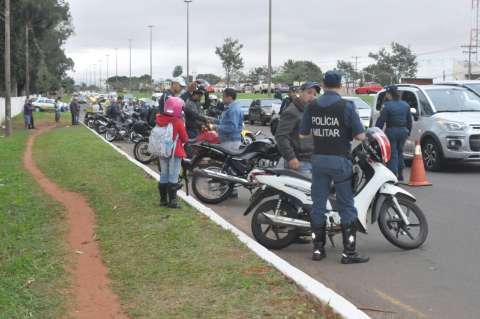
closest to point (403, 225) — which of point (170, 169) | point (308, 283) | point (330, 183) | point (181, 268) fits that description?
point (330, 183)

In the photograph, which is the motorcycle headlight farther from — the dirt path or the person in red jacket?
the dirt path

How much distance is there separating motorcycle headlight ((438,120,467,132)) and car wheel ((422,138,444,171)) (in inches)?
16.5

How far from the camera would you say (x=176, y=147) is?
8992 mm

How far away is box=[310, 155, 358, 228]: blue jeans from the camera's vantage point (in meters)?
6.40

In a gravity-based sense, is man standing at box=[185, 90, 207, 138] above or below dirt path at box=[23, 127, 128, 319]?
above

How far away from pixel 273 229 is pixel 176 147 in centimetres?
231

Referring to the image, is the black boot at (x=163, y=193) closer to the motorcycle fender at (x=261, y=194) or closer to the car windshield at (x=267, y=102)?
the motorcycle fender at (x=261, y=194)

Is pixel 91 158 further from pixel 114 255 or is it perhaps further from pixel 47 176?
pixel 114 255

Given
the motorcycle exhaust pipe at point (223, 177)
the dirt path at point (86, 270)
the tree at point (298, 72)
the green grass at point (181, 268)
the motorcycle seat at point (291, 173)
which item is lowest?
the dirt path at point (86, 270)

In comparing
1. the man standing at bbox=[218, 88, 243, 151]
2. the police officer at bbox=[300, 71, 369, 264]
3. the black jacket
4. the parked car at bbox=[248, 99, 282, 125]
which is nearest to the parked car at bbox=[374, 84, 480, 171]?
the man standing at bbox=[218, 88, 243, 151]

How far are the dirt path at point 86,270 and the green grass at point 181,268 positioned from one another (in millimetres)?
104

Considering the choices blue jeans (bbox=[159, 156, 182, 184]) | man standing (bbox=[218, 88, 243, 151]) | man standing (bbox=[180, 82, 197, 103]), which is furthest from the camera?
man standing (bbox=[180, 82, 197, 103])

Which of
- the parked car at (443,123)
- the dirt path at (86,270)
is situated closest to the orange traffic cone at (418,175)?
the parked car at (443,123)

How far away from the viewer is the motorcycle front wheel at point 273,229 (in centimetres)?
716
